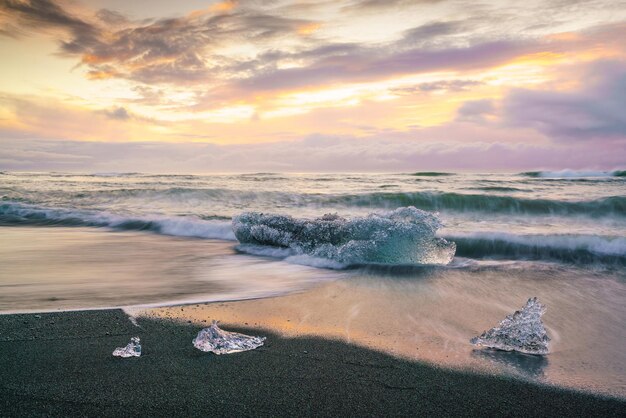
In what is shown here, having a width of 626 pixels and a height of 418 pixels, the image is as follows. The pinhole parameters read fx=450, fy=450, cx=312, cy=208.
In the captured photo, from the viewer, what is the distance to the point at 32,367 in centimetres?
255

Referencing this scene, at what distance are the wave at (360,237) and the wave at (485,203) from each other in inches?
294

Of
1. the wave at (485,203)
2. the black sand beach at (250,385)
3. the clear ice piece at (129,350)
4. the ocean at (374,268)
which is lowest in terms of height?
the ocean at (374,268)

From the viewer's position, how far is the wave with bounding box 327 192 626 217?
12.4 meters

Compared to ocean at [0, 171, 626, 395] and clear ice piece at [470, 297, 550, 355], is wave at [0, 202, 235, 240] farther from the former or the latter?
clear ice piece at [470, 297, 550, 355]

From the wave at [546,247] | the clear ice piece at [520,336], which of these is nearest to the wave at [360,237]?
the wave at [546,247]

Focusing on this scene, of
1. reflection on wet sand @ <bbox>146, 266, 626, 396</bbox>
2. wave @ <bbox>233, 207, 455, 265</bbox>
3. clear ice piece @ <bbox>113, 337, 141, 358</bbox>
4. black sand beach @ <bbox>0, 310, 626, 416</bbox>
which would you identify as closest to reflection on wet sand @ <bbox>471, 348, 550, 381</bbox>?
reflection on wet sand @ <bbox>146, 266, 626, 396</bbox>

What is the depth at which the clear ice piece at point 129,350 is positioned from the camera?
273 centimetres

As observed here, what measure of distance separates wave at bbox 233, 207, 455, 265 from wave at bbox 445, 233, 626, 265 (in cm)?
116

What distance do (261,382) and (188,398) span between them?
15.4 inches

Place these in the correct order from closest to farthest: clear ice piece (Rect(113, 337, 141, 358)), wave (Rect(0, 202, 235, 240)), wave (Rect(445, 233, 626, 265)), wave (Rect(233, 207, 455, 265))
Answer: clear ice piece (Rect(113, 337, 141, 358)), wave (Rect(233, 207, 455, 265)), wave (Rect(445, 233, 626, 265)), wave (Rect(0, 202, 235, 240))

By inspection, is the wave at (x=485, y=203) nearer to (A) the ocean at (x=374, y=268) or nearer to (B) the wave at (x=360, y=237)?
(A) the ocean at (x=374, y=268)

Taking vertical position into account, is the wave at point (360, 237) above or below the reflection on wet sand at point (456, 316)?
above

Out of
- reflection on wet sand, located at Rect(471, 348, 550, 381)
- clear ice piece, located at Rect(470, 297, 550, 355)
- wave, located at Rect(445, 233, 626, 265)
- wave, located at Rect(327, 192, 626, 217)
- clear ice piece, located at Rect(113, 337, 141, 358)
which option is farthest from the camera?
wave, located at Rect(327, 192, 626, 217)

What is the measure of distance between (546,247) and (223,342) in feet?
20.1
